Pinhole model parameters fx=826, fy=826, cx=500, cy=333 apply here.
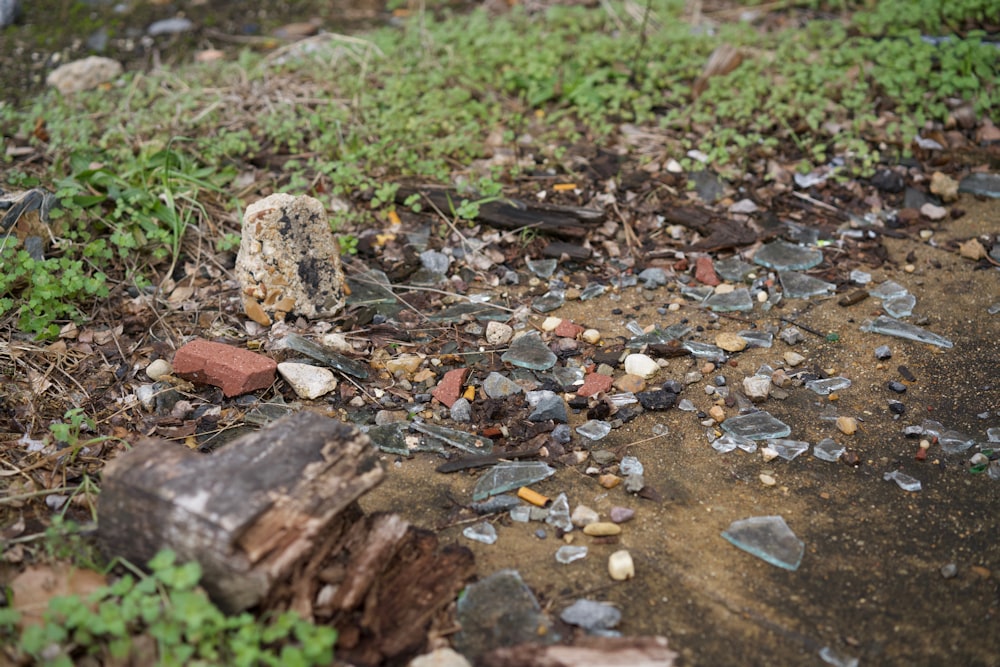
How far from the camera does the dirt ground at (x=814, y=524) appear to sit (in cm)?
210

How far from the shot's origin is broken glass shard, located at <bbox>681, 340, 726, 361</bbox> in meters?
3.14

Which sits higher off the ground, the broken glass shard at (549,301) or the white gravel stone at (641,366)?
the broken glass shard at (549,301)

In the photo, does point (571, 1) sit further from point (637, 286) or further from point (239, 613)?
point (239, 613)

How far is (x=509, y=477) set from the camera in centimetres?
259

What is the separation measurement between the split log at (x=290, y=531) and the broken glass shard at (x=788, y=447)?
1.16 m

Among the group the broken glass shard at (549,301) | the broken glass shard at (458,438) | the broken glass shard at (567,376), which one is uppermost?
the broken glass shard at (549,301)

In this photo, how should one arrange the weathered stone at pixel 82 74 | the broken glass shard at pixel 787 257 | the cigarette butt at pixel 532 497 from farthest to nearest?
the weathered stone at pixel 82 74 < the broken glass shard at pixel 787 257 < the cigarette butt at pixel 532 497

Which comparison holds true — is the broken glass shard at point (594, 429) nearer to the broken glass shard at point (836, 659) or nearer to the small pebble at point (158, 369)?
the broken glass shard at point (836, 659)

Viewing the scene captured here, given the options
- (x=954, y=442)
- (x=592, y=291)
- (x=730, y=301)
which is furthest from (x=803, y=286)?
(x=954, y=442)

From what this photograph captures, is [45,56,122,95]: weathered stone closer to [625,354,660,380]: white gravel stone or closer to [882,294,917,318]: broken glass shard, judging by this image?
[625,354,660,380]: white gravel stone

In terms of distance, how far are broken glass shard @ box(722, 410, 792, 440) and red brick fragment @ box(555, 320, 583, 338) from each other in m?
0.72

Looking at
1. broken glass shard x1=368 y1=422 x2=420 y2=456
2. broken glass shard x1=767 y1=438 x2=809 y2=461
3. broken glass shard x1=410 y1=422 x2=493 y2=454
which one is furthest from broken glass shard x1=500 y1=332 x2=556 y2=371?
broken glass shard x1=767 y1=438 x2=809 y2=461

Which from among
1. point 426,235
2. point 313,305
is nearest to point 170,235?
point 313,305

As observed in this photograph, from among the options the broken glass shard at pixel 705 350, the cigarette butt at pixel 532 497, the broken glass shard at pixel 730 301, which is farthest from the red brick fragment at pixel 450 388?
the broken glass shard at pixel 730 301
